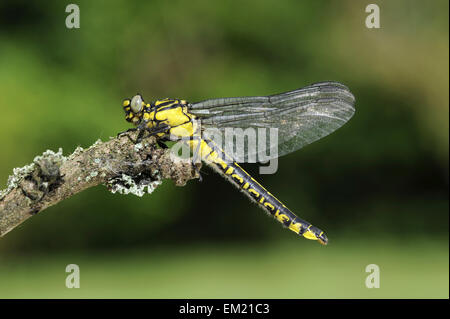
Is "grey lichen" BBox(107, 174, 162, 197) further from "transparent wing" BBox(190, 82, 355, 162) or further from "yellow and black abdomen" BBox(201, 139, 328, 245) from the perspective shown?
"transparent wing" BBox(190, 82, 355, 162)

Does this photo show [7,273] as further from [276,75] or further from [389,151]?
[389,151]

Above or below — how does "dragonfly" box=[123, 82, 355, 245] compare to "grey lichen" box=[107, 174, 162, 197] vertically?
above

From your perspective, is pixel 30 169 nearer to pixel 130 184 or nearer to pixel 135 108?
pixel 130 184

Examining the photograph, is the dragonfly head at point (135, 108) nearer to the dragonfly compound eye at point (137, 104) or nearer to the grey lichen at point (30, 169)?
the dragonfly compound eye at point (137, 104)

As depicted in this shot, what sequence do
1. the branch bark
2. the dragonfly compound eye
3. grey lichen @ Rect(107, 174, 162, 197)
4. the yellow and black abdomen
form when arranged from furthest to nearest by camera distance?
the yellow and black abdomen → the dragonfly compound eye → grey lichen @ Rect(107, 174, 162, 197) → the branch bark

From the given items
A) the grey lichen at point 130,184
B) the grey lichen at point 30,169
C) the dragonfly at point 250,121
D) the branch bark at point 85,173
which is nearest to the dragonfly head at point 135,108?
the dragonfly at point 250,121

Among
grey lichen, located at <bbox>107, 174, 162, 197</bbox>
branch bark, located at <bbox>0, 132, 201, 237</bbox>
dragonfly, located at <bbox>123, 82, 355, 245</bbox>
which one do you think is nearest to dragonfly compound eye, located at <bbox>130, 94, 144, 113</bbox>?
dragonfly, located at <bbox>123, 82, 355, 245</bbox>

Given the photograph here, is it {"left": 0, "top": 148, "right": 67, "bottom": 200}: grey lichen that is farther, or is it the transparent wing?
the transparent wing

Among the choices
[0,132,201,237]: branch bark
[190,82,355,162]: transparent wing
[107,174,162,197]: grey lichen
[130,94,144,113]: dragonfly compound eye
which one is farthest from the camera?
[190,82,355,162]: transparent wing
